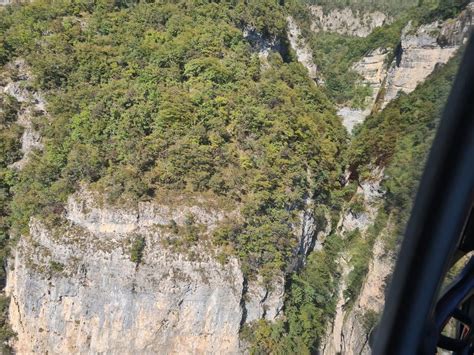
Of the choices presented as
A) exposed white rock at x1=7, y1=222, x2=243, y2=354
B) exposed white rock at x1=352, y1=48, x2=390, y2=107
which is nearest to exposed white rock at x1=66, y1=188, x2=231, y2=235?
exposed white rock at x1=7, y1=222, x2=243, y2=354

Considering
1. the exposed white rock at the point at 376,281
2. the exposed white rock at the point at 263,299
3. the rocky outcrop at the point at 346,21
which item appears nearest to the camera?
the exposed white rock at the point at 376,281

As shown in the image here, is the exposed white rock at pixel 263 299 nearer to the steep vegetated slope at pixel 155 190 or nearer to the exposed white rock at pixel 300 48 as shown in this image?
the steep vegetated slope at pixel 155 190

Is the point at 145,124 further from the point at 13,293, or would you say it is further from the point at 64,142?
the point at 13,293

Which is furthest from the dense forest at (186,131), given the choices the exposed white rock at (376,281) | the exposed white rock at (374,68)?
the exposed white rock at (376,281)

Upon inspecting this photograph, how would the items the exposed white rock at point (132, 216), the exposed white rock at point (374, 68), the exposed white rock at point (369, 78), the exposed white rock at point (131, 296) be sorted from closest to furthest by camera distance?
1. the exposed white rock at point (131, 296)
2. the exposed white rock at point (132, 216)
3. the exposed white rock at point (369, 78)
4. the exposed white rock at point (374, 68)

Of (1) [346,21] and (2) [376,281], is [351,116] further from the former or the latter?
(2) [376,281]

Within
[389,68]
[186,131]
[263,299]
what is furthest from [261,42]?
[263,299]
